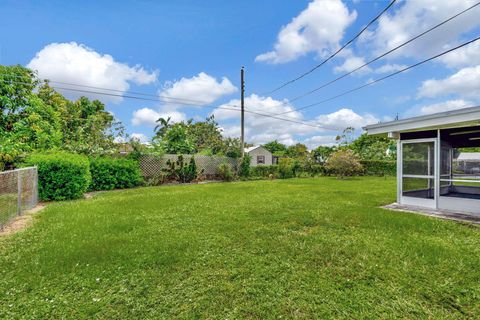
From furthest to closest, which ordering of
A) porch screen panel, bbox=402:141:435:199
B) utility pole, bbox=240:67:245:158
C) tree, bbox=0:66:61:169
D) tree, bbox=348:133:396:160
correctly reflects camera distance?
tree, bbox=348:133:396:160
utility pole, bbox=240:67:245:158
tree, bbox=0:66:61:169
porch screen panel, bbox=402:141:435:199

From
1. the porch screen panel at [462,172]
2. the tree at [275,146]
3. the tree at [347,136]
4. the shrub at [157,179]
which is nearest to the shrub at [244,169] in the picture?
the shrub at [157,179]

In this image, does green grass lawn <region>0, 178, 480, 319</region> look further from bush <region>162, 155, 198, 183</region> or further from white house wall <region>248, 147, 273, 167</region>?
white house wall <region>248, 147, 273, 167</region>

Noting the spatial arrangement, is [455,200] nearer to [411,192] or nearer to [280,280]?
[411,192]

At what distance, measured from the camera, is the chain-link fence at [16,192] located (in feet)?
16.6

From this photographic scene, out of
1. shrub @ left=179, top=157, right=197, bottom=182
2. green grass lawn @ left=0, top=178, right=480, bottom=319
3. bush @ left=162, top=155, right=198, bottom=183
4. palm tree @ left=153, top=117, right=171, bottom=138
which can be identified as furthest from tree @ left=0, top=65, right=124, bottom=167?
green grass lawn @ left=0, top=178, right=480, bottom=319

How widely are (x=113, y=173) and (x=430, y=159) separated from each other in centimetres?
1223

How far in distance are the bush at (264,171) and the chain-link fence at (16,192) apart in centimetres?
1232

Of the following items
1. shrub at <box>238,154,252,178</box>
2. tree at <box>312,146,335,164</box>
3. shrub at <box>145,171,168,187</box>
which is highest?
tree at <box>312,146,335,164</box>

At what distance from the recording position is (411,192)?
7312 millimetres

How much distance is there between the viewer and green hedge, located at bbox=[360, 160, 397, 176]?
67.5 ft

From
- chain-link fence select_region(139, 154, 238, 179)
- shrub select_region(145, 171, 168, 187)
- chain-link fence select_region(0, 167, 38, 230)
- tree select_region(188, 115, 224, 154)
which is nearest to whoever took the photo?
chain-link fence select_region(0, 167, 38, 230)

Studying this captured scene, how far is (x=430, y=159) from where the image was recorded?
6891 millimetres

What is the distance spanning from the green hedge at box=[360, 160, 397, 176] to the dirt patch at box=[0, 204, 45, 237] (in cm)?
2213

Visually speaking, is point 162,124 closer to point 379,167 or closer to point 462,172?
point 462,172
